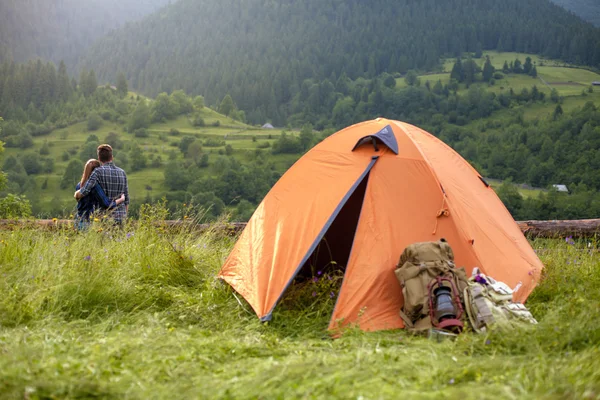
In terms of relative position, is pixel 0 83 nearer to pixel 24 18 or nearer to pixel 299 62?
pixel 299 62

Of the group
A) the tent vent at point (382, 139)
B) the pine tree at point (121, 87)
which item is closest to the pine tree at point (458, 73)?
the pine tree at point (121, 87)

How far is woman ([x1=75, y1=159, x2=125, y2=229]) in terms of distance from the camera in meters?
7.32

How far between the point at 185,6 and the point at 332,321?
208 metres

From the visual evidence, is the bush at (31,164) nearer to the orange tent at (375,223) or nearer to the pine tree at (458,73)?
the orange tent at (375,223)

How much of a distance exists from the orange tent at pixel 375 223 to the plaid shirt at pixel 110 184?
2.15 metres

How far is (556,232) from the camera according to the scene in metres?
8.52

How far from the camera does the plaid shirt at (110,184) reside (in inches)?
286

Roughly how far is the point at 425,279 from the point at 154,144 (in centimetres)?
10510

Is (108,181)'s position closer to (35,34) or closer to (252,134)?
(252,134)

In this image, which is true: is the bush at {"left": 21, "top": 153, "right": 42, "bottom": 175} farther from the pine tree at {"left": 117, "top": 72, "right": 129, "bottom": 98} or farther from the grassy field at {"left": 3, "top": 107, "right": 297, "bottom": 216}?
the pine tree at {"left": 117, "top": 72, "right": 129, "bottom": 98}

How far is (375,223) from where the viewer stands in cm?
542

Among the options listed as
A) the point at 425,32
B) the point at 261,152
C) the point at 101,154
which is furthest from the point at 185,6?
the point at 101,154

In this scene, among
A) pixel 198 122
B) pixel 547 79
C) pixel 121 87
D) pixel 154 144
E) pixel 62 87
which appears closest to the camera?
pixel 154 144

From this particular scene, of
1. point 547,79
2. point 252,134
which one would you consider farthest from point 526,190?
point 547,79
